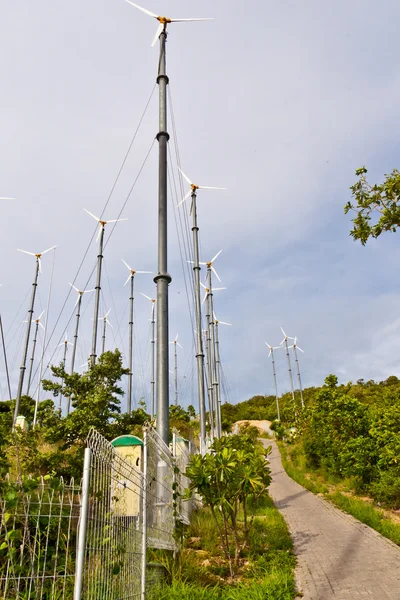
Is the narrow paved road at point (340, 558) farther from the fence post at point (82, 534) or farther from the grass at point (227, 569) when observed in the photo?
the fence post at point (82, 534)

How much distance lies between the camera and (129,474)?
243 inches

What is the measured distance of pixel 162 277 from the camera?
10.5 m

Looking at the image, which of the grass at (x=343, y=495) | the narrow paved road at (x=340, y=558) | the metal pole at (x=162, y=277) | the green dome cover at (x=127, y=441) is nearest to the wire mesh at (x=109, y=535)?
the metal pole at (x=162, y=277)

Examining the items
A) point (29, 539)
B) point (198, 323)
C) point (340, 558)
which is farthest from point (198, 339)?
point (29, 539)

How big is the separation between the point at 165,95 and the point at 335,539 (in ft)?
40.1

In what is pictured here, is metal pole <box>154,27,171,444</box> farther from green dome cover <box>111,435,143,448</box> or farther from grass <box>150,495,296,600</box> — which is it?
green dome cover <box>111,435,143,448</box>

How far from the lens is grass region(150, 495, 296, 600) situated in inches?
273

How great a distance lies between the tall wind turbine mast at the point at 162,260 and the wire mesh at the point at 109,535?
10.2ft

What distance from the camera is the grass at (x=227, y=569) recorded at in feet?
22.7

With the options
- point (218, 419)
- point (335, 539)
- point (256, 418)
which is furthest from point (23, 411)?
point (256, 418)

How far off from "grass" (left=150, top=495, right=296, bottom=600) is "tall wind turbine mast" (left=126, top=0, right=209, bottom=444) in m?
2.37

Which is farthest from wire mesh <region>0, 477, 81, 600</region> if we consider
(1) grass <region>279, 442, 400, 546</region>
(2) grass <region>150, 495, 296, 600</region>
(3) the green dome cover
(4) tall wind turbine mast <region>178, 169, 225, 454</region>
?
(4) tall wind turbine mast <region>178, 169, 225, 454</region>

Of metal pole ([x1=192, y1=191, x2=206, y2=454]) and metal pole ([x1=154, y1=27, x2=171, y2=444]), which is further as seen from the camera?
metal pole ([x1=192, y1=191, x2=206, y2=454])

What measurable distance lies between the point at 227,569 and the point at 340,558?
264 cm
